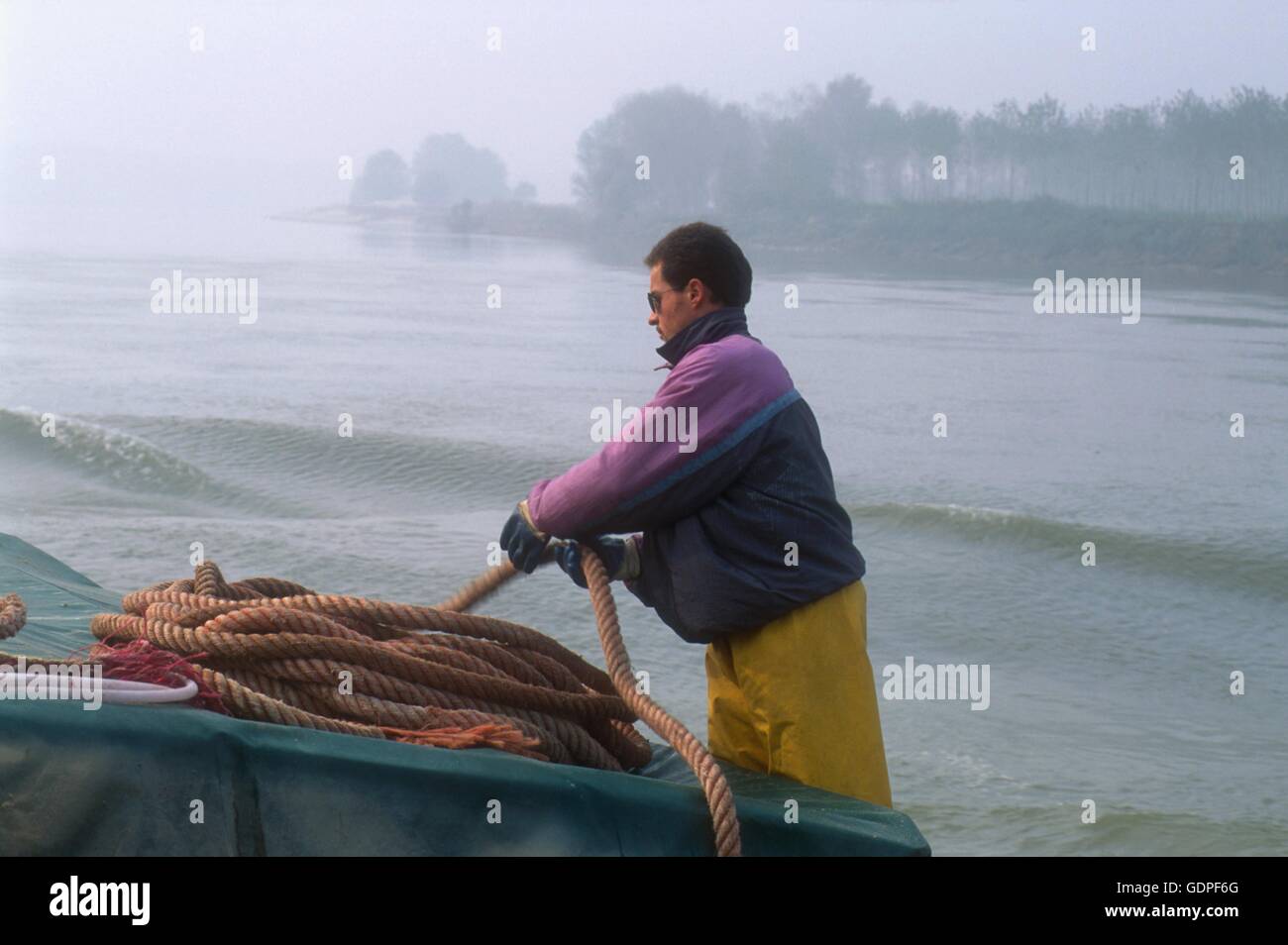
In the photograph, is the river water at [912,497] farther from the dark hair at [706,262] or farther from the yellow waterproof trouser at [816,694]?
the dark hair at [706,262]

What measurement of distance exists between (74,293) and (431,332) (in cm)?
1052

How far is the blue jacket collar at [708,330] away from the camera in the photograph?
308 cm

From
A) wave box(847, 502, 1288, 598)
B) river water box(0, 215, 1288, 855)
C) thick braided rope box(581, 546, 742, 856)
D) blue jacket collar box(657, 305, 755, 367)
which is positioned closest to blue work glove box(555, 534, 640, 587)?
thick braided rope box(581, 546, 742, 856)

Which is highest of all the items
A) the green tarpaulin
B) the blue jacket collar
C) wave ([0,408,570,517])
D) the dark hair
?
the dark hair

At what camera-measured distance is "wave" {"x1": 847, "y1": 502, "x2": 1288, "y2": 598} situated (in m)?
10.5

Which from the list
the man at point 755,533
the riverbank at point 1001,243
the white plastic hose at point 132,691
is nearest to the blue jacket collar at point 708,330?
the man at point 755,533

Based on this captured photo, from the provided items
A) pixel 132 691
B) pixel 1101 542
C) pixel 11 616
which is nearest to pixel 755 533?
pixel 132 691

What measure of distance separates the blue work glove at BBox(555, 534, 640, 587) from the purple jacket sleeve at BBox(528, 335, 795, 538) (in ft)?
0.49

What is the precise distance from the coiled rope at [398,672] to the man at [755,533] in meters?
0.20

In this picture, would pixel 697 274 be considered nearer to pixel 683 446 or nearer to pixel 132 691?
pixel 683 446

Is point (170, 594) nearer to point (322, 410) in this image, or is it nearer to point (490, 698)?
point (490, 698)

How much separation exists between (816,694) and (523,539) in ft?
2.32

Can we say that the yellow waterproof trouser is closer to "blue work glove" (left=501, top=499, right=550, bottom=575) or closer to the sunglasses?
"blue work glove" (left=501, top=499, right=550, bottom=575)
